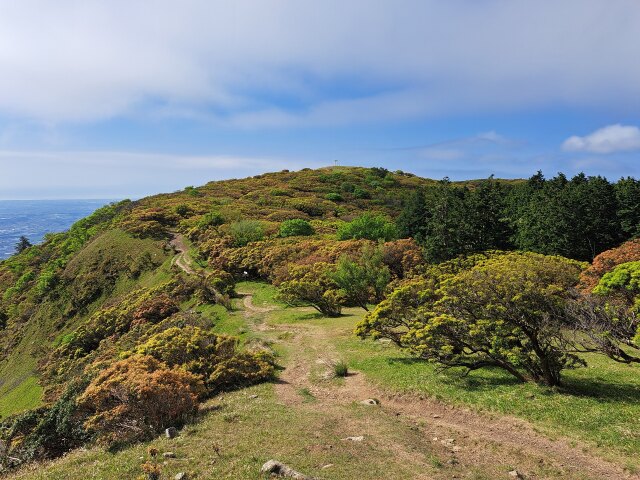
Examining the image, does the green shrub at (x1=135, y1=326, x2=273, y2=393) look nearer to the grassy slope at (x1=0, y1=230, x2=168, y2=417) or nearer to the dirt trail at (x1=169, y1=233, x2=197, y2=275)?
the grassy slope at (x1=0, y1=230, x2=168, y2=417)

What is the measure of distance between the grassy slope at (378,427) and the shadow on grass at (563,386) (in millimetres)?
36

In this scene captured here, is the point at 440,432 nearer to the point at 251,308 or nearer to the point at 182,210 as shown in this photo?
the point at 251,308

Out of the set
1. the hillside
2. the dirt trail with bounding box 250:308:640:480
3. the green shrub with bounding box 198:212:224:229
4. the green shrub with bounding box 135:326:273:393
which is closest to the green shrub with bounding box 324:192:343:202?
the green shrub with bounding box 198:212:224:229

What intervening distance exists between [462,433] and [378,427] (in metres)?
2.63

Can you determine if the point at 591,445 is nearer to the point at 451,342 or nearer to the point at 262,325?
the point at 451,342

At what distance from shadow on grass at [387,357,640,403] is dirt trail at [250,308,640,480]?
2.24 m

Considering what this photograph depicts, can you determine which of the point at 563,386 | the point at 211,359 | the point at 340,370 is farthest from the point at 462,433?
the point at 211,359

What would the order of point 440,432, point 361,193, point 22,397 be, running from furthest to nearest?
point 361,193, point 22,397, point 440,432

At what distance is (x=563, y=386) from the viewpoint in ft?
51.4

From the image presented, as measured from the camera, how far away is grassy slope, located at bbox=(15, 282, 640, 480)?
427 inches

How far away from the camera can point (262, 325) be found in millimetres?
29750

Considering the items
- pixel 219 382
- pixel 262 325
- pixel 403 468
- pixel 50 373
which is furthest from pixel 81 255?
pixel 403 468

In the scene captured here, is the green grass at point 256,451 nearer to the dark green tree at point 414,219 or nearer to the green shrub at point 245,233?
the green shrub at point 245,233

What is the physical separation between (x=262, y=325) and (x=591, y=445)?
70.6ft
